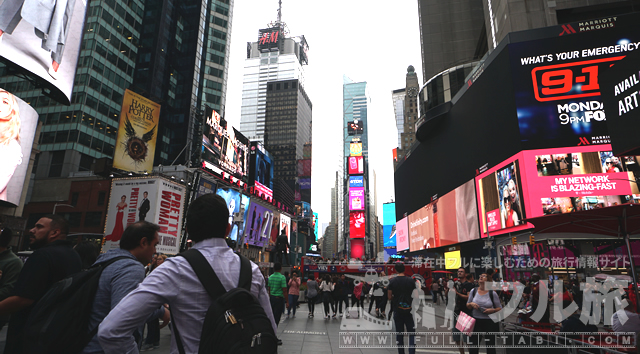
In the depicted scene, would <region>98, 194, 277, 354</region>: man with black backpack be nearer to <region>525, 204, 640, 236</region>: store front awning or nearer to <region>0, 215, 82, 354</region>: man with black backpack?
<region>0, 215, 82, 354</region>: man with black backpack

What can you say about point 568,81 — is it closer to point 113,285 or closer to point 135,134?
point 113,285

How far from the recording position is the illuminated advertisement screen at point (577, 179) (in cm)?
2131

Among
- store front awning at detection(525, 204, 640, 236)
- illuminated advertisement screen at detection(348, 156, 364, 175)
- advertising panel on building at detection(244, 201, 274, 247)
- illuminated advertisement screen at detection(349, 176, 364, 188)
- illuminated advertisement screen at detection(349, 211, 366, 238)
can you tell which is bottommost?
store front awning at detection(525, 204, 640, 236)

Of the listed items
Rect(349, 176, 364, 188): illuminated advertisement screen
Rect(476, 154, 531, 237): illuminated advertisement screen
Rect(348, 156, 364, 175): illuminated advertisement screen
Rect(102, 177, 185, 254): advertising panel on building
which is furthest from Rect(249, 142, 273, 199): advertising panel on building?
Rect(348, 156, 364, 175): illuminated advertisement screen

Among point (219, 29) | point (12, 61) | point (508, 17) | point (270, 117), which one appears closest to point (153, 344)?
point (12, 61)

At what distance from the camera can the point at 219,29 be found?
75.1m

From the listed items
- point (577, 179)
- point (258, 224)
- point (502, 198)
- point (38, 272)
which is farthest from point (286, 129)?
point (38, 272)

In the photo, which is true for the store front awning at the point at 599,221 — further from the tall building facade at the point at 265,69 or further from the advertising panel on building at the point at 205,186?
the tall building facade at the point at 265,69

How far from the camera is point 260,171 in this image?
5412 cm

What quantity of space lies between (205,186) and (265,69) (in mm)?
160023

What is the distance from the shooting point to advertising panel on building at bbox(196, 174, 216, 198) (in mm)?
32778

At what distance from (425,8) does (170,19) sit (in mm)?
46482

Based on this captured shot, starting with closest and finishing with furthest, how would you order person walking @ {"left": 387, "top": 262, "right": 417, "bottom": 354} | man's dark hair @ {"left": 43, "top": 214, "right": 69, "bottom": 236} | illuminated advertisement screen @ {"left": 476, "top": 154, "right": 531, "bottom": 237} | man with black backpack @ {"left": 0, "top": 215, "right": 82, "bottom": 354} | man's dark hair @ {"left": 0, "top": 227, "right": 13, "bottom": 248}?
1. man with black backpack @ {"left": 0, "top": 215, "right": 82, "bottom": 354}
2. man's dark hair @ {"left": 43, "top": 214, "right": 69, "bottom": 236}
3. man's dark hair @ {"left": 0, "top": 227, "right": 13, "bottom": 248}
4. person walking @ {"left": 387, "top": 262, "right": 417, "bottom": 354}
5. illuminated advertisement screen @ {"left": 476, "top": 154, "right": 531, "bottom": 237}

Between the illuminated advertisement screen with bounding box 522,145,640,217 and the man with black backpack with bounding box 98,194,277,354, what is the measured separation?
954 inches
